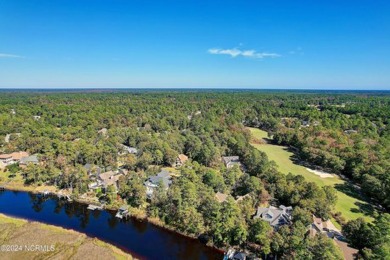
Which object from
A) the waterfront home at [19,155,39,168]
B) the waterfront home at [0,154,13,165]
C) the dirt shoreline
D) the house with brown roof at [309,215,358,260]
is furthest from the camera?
the waterfront home at [0,154,13,165]

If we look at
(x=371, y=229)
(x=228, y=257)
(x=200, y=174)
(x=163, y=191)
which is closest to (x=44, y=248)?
(x=163, y=191)

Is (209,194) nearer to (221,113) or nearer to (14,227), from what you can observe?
(14,227)

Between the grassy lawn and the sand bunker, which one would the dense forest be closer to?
the grassy lawn

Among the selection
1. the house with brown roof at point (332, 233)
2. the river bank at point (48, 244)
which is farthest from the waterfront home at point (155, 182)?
the house with brown roof at point (332, 233)

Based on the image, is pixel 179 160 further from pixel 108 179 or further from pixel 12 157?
pixel 12 157

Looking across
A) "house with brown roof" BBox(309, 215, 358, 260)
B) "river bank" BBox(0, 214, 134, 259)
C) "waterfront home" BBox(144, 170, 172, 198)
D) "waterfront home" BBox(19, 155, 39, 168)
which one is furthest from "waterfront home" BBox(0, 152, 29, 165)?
"house with brown roof" BBox(309, 215, 358, 260)

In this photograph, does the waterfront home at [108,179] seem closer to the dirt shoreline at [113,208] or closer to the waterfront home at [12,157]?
the dirt shoreline at [113,208]

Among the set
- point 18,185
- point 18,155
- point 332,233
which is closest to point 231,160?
point 332,233
